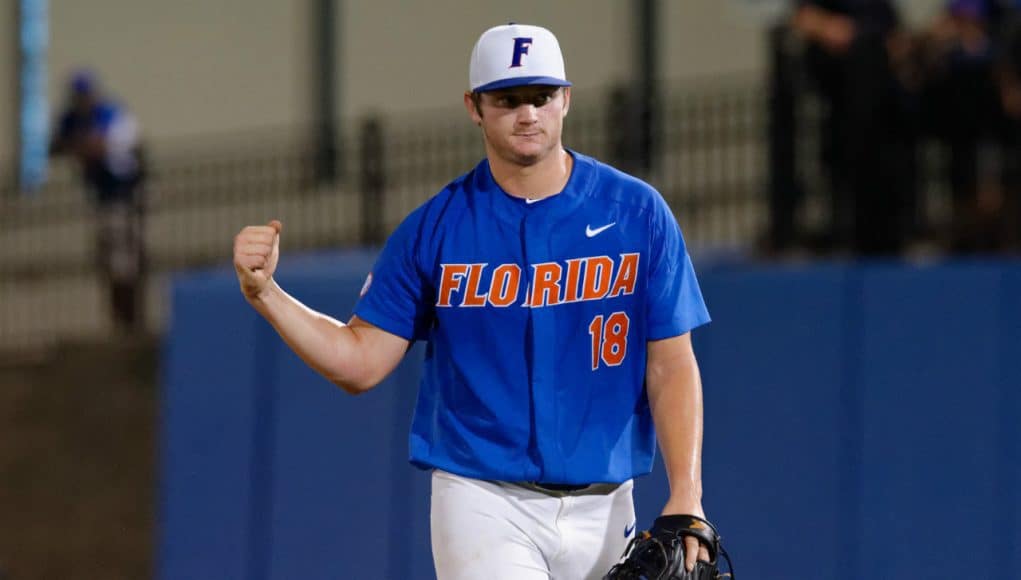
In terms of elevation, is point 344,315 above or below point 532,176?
below

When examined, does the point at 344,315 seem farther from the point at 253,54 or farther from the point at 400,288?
the point at 253,54

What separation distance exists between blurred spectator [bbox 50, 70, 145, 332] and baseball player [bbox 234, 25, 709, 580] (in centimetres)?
966

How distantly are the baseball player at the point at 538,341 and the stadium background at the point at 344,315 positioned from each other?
3.15 m

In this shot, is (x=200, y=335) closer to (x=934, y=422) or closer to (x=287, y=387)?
(x=287, y=387)

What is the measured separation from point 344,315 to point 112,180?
5790 millimetres

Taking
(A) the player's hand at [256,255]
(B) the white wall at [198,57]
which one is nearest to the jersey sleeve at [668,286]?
(A) the player's hand at [256,255]

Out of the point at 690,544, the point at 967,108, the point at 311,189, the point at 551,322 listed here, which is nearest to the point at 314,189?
the point at 311,189

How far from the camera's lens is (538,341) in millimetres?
4727

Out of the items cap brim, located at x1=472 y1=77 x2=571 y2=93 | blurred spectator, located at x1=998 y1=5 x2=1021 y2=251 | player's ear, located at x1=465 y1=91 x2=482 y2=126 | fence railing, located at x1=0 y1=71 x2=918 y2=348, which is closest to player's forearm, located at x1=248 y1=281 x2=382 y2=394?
player's ear, located at x1=465 y1=91 x2=482 y2=126

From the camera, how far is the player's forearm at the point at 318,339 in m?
4.73

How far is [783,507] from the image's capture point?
813 centimetres

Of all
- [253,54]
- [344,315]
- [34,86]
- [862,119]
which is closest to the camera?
[862,119]

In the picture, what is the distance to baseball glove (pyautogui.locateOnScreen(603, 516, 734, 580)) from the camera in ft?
14.7

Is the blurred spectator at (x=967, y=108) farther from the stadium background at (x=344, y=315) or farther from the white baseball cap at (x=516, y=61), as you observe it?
the white baseball cap at (x=516, y=61)
